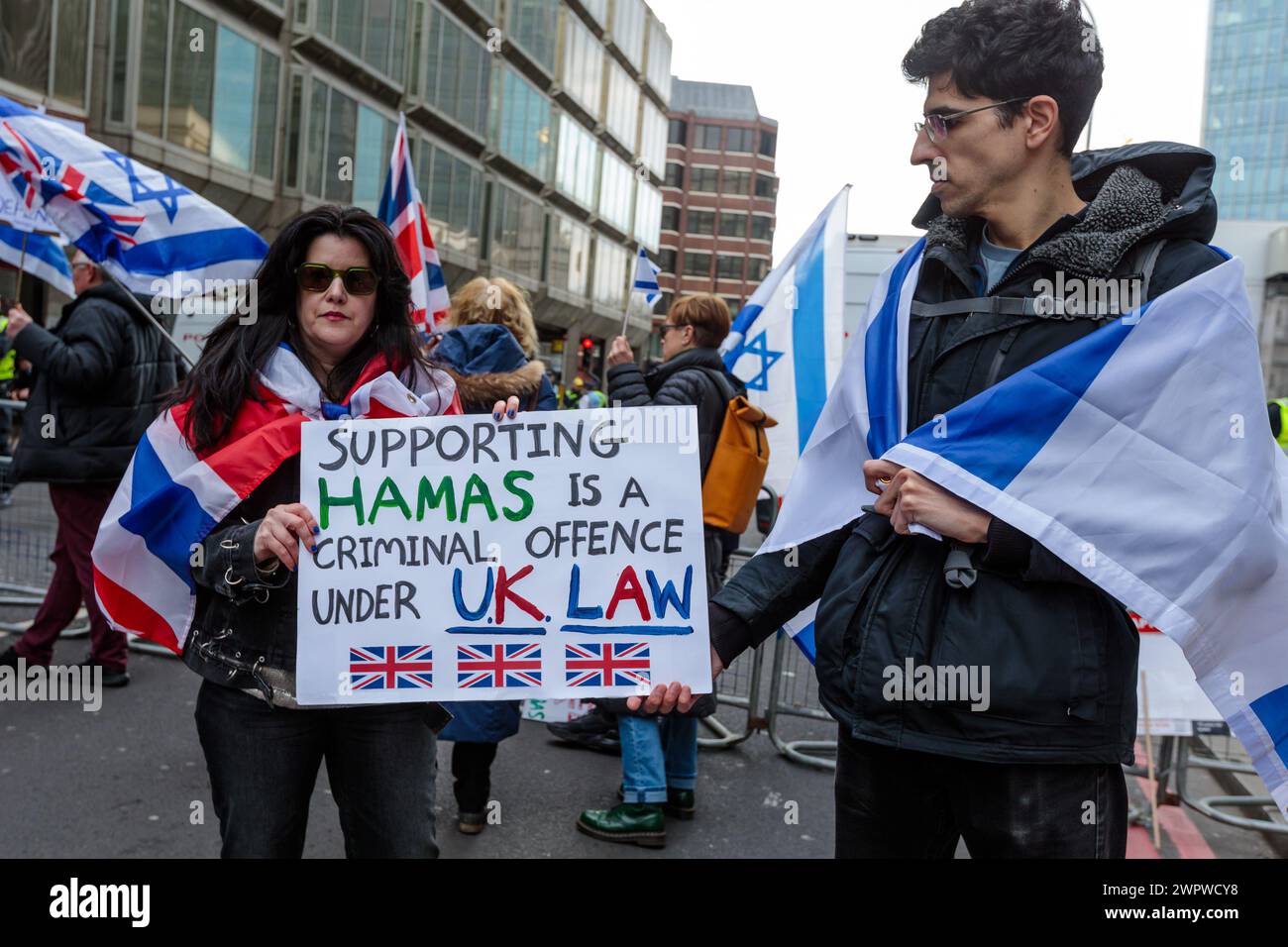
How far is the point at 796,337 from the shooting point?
18.5ft

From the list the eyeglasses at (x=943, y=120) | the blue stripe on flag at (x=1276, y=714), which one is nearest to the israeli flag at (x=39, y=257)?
the eyeglasses at (x=943, y=120)

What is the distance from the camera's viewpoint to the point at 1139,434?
1.83 metres

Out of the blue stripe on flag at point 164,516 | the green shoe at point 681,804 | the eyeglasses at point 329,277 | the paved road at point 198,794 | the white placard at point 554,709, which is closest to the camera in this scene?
the blue stripe on flag at point 164,516

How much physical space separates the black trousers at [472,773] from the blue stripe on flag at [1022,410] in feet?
9.54

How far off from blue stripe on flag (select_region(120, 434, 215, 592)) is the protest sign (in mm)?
310

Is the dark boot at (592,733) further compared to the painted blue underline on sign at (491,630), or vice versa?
the dark boot at (592,733)

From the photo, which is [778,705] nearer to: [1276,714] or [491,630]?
[491,630]

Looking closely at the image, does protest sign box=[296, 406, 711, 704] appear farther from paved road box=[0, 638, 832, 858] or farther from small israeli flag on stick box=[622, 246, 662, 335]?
small israeli flag on stick box=[622, 246, 662, 335]

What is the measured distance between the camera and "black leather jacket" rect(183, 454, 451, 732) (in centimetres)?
234

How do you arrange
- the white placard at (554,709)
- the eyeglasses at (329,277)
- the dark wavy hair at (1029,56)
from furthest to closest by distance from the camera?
the white placard at (554,709)
the eyeglasses at (329,277)
the dark wavy hair at (1029,56)

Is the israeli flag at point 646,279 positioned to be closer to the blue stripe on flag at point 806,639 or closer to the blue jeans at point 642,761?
the blue jeans at point 642,761

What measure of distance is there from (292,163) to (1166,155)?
2390 cm

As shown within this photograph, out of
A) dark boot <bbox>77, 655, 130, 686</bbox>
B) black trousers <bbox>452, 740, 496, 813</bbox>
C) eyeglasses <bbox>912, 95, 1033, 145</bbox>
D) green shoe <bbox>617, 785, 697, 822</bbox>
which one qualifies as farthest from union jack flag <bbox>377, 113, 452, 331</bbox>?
eyeglasses <bbox>912, 95, 1033, 145</bbox>

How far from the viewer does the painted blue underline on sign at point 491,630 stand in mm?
2301
